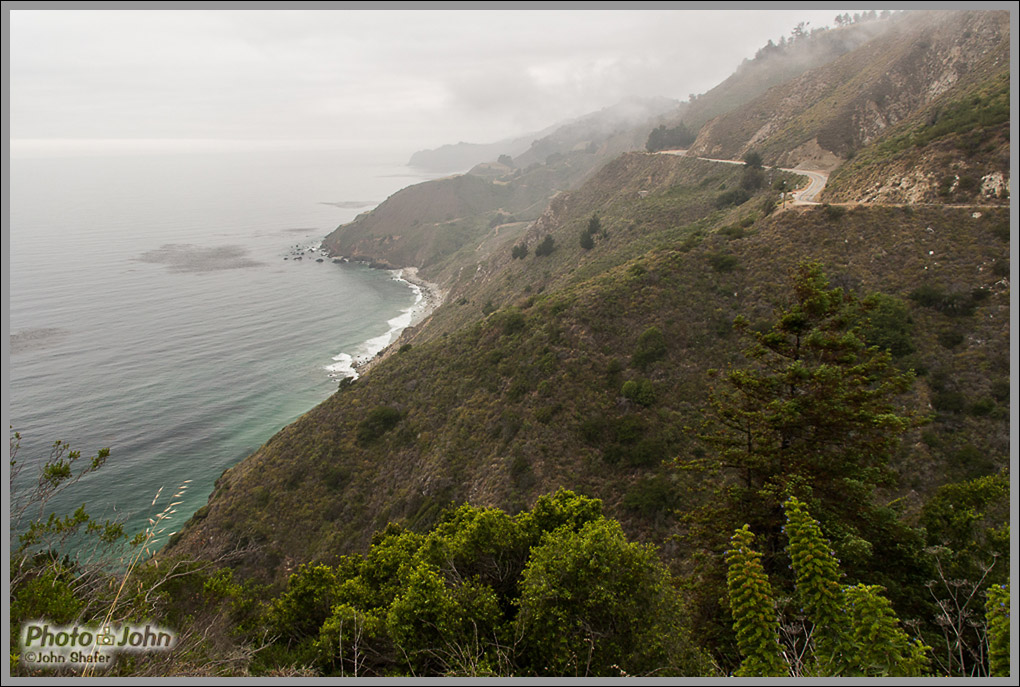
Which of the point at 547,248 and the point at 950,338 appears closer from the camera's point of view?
the point at 950,338

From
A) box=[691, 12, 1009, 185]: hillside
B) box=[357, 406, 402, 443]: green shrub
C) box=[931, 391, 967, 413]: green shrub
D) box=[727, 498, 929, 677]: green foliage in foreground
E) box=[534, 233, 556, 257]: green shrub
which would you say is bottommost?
box=[357, 406, 402, 443]: green shrub

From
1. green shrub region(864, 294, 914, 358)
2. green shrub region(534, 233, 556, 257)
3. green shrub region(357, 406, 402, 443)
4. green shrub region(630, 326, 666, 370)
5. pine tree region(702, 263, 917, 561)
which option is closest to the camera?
pine tree region(702, 263, 917, 561)

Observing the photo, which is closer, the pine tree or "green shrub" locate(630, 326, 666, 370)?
the pine tree

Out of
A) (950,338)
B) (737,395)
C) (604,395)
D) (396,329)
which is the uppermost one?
(737,395)

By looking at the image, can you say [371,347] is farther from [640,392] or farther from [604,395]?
[640,392]

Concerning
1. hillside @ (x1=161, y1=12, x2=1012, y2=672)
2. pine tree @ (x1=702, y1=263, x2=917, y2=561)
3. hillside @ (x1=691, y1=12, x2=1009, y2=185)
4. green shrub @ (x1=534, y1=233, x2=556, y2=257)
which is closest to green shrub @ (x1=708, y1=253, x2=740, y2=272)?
hillside @ (x1=161, y1=12, x2=1012, y2=672)

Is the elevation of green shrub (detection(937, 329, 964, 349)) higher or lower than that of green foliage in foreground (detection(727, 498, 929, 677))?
lower

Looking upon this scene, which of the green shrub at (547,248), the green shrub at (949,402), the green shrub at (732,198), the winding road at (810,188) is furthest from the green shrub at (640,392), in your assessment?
the green shrub at (547,248)

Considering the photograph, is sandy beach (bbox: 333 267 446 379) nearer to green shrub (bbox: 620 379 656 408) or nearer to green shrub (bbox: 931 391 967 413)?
green shrub (bbox: 620 379 656 408)

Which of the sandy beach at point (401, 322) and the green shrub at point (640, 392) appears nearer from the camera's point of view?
the green shrub at point (640, 392)

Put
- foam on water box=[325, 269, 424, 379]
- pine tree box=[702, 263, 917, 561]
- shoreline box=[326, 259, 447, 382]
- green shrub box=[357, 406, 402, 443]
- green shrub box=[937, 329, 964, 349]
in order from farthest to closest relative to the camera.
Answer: shoreline box=[326, 259, 447, 382] → foam on water box=[325, 269, 424, 379] → green shrub box=[357, 406, 402, 443] → green shrub box=[937, 329, 964, 349] → pine tree box=[702, 263, 917, 561]

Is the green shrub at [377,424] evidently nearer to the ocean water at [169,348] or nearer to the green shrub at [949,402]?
the ocean water at [169,348]

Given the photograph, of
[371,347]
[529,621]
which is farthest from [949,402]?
[371,347]
